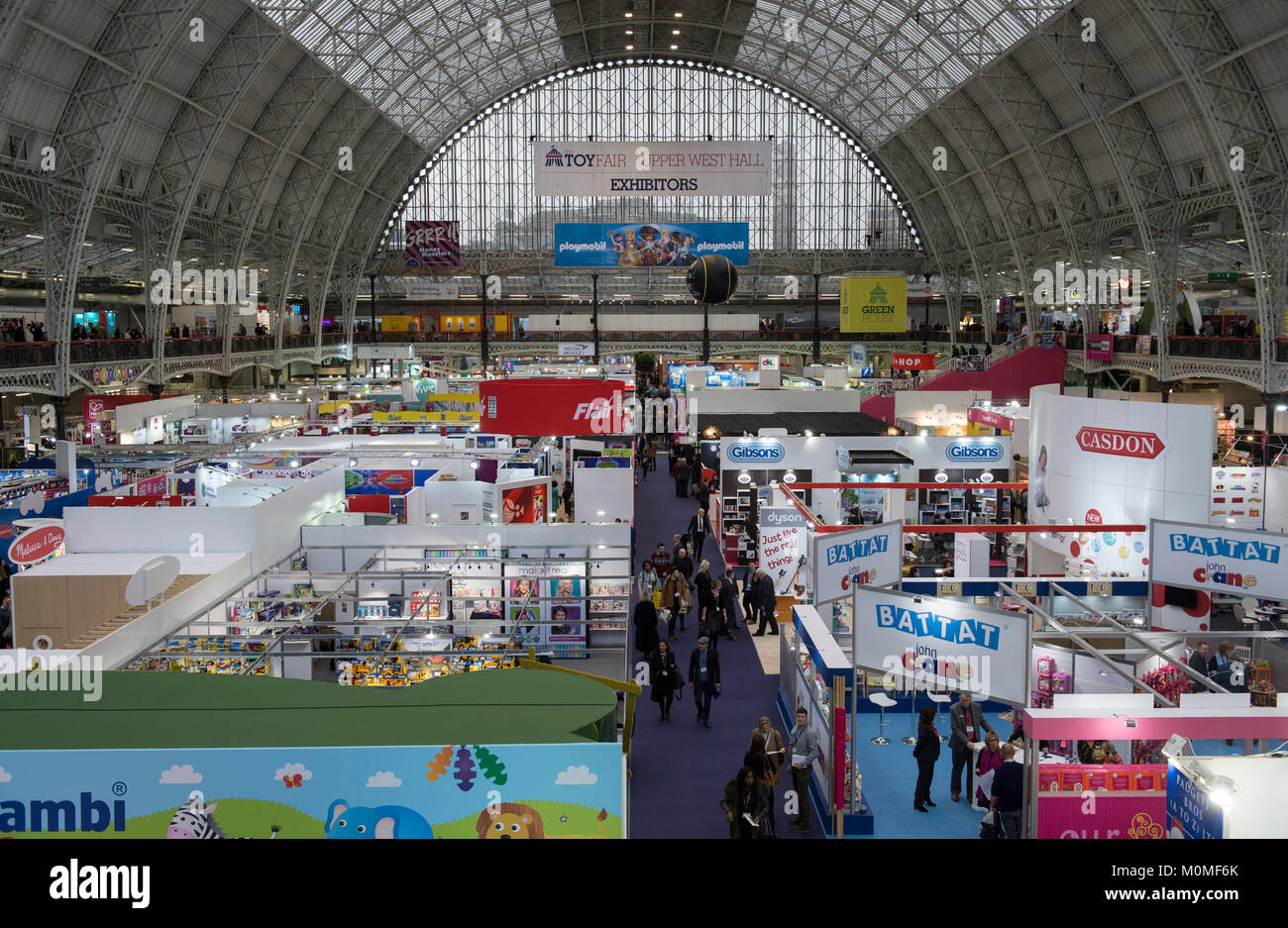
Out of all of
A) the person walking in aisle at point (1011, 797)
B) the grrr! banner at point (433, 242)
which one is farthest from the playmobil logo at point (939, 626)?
the grrr! banner at point (433, 242)

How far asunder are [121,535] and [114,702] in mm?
7146

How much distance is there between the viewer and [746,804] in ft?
24.1

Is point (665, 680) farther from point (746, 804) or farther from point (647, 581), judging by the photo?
point (746, 804)

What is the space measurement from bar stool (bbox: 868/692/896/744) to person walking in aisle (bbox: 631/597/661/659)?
7.95 ft

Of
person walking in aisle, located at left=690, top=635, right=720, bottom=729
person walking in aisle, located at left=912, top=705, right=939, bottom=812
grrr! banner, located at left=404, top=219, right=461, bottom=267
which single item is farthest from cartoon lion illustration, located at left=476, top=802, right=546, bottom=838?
grrr! banner, located at left=404, top=219, right=461, bottom=267

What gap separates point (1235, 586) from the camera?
31.1 feet

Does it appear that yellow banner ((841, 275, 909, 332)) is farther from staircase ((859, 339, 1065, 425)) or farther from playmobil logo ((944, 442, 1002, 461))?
playmobil logo ((944, 442, 1002, 461))

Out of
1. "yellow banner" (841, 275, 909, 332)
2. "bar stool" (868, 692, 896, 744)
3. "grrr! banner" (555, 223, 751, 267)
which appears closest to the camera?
"bar stool" (868, 692, 896, 744)

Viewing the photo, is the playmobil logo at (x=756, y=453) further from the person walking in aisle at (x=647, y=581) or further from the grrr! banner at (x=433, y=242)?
the grrr! banner at (x=433, y=242)

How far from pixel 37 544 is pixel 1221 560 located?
39.2 feet

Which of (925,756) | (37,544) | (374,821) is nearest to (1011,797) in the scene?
(925,756)

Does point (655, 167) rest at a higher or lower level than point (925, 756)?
higher

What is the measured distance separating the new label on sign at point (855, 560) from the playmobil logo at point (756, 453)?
7634 millimetres

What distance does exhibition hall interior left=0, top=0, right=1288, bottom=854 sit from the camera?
5.34 m
